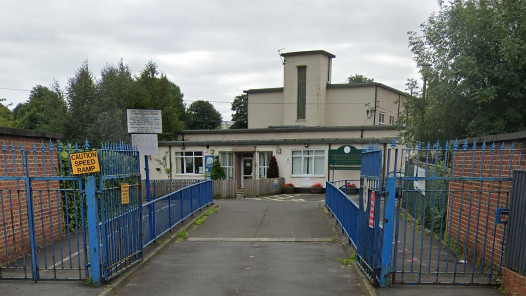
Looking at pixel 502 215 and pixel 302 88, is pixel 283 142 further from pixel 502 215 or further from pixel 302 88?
pixel 502 215

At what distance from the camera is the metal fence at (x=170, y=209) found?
7598mm

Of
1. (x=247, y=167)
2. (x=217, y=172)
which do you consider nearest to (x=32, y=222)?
(x=217, y=172)

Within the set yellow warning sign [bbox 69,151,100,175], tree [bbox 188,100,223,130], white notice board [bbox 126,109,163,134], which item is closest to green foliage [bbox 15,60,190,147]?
white notice board [bbox 126,109,163,134]

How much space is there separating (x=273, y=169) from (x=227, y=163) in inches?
154

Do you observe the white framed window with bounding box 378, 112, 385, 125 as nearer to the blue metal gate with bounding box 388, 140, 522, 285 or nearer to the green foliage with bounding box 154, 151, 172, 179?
the green foliage with bounding box 154, 151, 172, 179

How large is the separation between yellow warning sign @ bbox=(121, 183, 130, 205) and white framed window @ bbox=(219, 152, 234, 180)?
1906cm

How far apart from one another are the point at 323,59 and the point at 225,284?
93.0ft

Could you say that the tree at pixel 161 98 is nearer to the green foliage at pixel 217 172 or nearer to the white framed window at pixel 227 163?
the white framed window at pixel 227 163

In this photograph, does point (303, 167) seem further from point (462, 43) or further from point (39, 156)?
point (39, 156)

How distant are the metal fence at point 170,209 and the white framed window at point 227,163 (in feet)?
35.6

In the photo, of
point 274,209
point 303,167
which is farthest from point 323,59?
point 274,209

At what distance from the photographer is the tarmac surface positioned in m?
5.16

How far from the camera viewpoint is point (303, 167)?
23.2m

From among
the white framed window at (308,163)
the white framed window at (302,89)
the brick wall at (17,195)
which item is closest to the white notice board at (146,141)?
the brick wall at (17,195)
